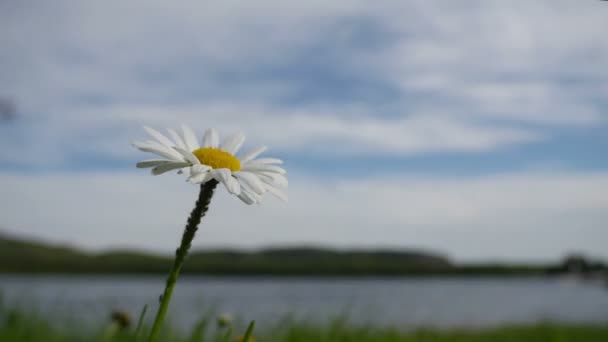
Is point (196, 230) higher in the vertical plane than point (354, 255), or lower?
lower

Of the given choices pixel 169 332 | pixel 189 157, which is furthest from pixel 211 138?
pixel 169 332

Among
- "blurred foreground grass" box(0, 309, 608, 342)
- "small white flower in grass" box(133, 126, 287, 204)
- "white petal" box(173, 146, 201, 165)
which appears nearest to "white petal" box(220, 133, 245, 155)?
"small white flower in grass" box(133, 126, 287, 204)

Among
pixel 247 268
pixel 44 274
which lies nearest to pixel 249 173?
pixel 44 274

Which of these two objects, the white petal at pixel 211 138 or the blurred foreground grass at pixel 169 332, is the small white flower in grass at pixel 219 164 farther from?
the blurred foreground grass at pixel 169 332

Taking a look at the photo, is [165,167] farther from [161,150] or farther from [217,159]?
[217,159]

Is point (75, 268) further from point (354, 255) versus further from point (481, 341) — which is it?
point (481, 341)

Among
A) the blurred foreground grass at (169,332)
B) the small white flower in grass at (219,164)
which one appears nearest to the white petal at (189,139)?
the small white flower in grass at (219,164)

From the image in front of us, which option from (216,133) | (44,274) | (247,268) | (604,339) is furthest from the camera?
(247,268)

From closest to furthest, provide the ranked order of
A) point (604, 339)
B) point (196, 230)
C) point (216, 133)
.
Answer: point (196, 230)
point (216, 133)
point (604, 339)
